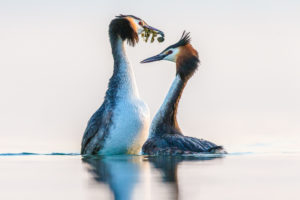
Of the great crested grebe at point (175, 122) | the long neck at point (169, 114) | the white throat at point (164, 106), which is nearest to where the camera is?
the great crested grebe at point (175, 122)

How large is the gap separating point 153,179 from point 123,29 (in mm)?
7027

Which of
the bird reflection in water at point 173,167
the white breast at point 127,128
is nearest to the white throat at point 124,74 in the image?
the white breast at point 127,128

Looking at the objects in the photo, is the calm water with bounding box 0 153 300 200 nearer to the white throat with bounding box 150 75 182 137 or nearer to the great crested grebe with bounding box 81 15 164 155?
the great crested grebe with bounding box 81 15 164 155

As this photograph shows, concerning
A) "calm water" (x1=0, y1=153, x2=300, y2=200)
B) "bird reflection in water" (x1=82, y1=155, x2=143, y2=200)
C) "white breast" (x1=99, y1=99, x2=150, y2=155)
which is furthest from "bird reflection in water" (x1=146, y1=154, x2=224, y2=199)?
"white breast" (x1=99, y1=99, x2=150, y2=155)

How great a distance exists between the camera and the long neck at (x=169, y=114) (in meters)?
15.1

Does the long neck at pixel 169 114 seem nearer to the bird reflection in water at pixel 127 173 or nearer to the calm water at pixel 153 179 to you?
the bird reflection in water at pixel 127 173

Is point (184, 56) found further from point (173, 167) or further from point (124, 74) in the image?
point (173, 167)

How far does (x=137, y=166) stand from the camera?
34.1 ft

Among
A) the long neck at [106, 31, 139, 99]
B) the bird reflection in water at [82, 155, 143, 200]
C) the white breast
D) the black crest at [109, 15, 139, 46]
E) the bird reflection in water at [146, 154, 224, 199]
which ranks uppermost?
the black crest at [109, 15, 139, 46]

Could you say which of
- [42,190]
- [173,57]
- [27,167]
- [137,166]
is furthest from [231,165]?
[173,57]

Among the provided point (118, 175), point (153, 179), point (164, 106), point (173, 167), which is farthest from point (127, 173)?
point (164, 106)

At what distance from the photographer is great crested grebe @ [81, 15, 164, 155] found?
44.5 feet

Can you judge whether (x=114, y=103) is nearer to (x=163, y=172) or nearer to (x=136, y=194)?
(x=163, y=172)

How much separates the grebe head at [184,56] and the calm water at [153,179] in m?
4.30
